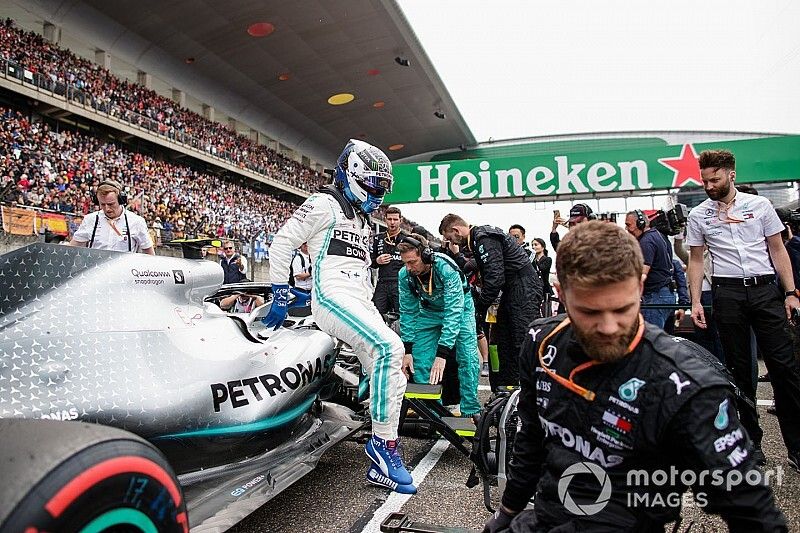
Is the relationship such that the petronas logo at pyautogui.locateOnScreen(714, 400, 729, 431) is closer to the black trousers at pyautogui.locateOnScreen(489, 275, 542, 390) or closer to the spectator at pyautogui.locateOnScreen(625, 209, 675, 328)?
the black trousers at pyautogui.locateOnScreen(489, 275, 542, 390)

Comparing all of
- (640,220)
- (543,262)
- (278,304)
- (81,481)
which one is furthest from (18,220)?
(81,481)

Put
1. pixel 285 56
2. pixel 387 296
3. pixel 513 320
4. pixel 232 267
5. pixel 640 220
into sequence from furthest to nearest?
pixel 285 56
pixel 232 267
pixel 387 296
pixel 640 220
pixel 513 320

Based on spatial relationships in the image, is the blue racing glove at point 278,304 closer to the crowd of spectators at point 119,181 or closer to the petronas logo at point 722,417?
the petronas logo at point 722,417

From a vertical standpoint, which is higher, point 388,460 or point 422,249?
point 422,249

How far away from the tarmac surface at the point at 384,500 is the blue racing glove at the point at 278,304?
962mm

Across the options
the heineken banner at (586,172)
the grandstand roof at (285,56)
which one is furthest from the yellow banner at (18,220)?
the grandstand roof at (285,56)

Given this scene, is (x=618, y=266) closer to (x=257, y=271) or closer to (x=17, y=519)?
(x=17, y=519)

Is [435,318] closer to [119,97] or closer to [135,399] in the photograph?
[135,399]

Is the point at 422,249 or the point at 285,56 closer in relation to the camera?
the point at 422,249

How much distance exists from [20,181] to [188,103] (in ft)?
50.3

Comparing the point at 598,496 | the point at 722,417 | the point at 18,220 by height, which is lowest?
the point at 598,496

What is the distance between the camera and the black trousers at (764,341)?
308 centimetres

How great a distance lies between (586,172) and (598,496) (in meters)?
11.1

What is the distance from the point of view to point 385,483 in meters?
2.93
